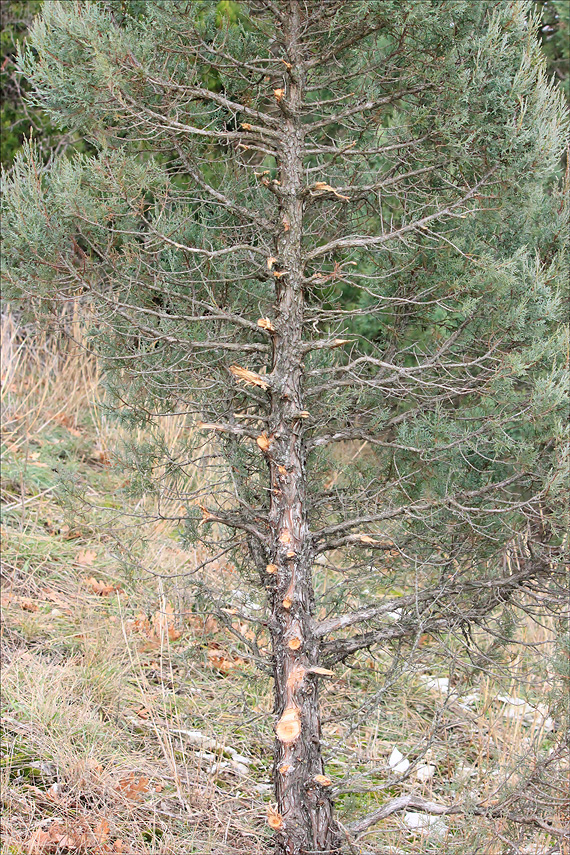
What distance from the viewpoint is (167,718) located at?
4.14m

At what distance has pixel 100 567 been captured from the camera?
16.8 feet

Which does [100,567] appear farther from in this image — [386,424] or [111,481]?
[386,424]

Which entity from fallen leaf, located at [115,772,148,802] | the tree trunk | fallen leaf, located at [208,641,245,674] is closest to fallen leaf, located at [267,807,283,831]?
the tree trunk

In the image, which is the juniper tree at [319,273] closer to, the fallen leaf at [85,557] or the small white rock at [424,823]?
the small white rock at [424,823]

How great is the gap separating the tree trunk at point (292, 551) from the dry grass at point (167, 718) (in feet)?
0.50

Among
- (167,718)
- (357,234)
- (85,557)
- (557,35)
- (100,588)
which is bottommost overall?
(167,718)

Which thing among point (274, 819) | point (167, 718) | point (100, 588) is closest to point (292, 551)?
point (274, 819)

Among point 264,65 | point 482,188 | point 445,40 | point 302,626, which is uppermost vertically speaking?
point 264,65

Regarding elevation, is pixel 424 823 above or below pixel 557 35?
below

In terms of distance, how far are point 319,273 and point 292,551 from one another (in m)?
1.09

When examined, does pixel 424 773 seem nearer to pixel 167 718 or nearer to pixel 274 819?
pixel 167 718

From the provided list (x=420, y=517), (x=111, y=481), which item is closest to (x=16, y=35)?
(x=111, y=481)

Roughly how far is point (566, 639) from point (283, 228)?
6.41 ft

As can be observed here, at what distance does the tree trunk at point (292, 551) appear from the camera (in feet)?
9.01
